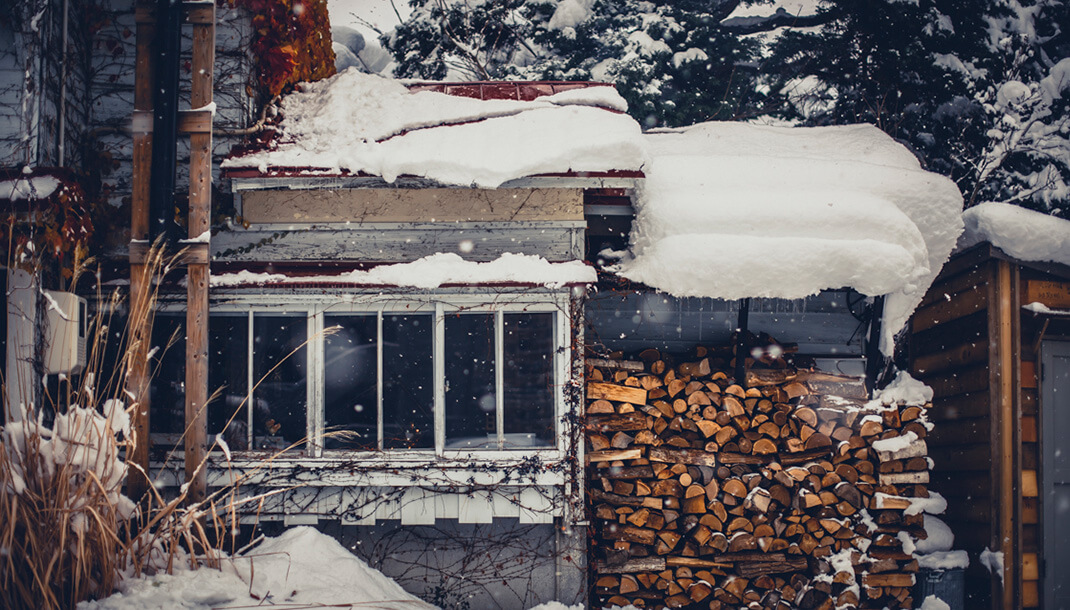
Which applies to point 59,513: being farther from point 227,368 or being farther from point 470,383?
point 470,383

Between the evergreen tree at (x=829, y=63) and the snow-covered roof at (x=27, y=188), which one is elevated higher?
the evergreen tree at (x=829, y=63)

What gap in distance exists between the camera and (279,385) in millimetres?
5688

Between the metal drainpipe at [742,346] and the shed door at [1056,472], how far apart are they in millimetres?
2738

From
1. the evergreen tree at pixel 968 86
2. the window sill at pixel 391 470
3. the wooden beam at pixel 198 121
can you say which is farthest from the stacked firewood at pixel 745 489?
the evergreen tree at pixel 968 86

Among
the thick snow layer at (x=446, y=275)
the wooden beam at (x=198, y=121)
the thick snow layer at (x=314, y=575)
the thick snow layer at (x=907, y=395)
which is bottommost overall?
the thick snow layer at (x=314, y=575)

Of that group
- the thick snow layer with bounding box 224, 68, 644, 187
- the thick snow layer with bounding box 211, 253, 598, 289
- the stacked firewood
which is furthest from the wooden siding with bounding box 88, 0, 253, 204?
the stacked firewood

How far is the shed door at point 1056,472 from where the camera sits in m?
5.98

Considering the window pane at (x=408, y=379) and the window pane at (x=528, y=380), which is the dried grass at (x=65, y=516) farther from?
the window pane at (x=528, y=380)

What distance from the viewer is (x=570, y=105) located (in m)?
6.29

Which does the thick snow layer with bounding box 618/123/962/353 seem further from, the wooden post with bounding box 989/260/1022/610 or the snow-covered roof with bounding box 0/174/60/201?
the snow-covered roof with bounding box 0/174/60/201

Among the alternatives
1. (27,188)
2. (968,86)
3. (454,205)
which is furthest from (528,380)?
(968,86)

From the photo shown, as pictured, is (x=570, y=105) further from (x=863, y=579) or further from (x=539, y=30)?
(x=539, y=30)

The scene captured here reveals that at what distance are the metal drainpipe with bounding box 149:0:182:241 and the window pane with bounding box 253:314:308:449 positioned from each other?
113 cm

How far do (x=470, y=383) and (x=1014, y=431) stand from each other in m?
4.88
